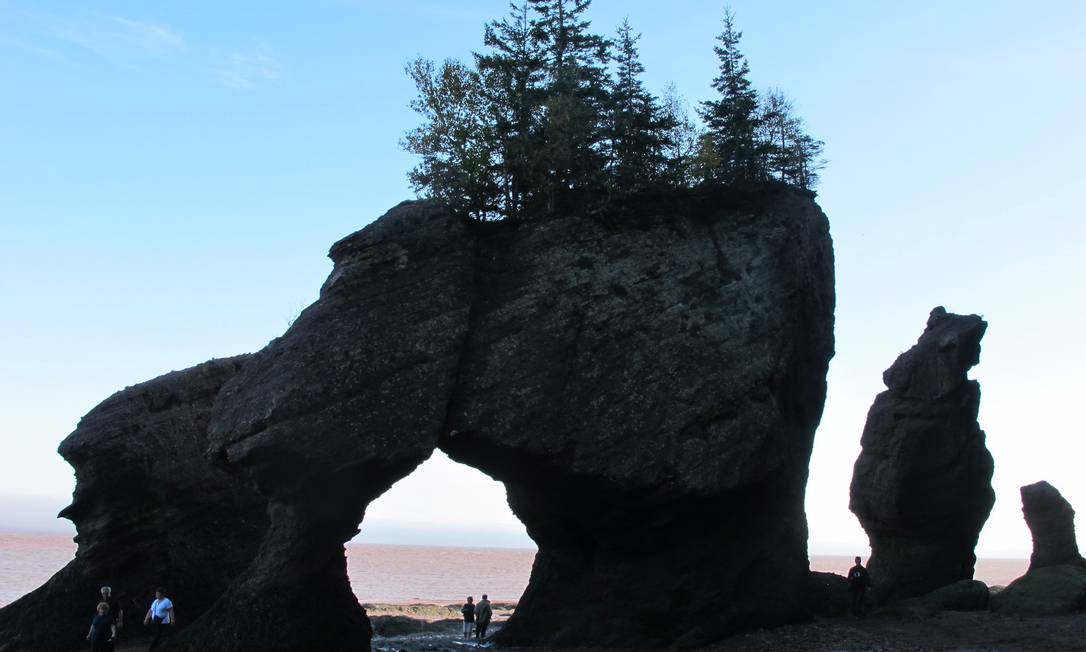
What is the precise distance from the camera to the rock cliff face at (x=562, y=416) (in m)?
26.2

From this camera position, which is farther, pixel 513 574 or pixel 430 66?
pixel 513 574

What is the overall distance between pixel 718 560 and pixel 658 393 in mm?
5521

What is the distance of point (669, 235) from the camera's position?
32906mm

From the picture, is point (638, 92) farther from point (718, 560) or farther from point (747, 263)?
point (718, 560)

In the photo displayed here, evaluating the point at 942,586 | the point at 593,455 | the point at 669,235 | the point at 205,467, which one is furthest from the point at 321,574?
the point at 942,586

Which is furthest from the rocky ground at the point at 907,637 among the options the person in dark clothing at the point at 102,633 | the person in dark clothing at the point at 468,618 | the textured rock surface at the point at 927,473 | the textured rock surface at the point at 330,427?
the person in dark clothing at the point at 102,633

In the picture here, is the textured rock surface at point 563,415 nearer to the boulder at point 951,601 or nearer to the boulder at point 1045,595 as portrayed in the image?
the boulder at point 951,601

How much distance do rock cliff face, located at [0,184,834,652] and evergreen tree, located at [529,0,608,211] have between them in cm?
195

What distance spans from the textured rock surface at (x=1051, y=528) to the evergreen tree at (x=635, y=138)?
2114cm

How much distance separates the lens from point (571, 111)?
3366 cm

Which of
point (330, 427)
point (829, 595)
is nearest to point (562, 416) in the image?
point (330, 427)

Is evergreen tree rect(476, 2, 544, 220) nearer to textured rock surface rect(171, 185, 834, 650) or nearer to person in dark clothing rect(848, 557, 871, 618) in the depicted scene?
textured rock surface rect(171, 185, 834, 650)

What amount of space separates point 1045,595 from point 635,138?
2137 cm

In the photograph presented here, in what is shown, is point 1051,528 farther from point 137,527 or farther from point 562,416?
point 137,527
